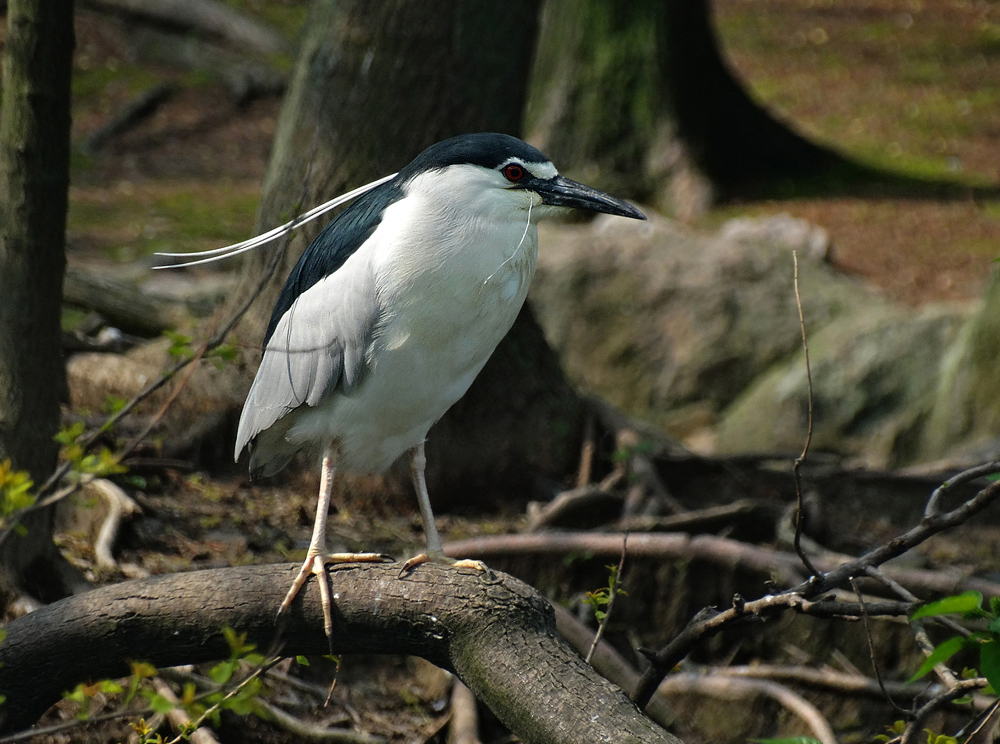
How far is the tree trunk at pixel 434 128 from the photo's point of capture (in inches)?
170

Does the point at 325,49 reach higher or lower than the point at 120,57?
higher

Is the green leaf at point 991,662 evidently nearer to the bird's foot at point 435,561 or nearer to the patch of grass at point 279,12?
the bird's foot at point 435,561

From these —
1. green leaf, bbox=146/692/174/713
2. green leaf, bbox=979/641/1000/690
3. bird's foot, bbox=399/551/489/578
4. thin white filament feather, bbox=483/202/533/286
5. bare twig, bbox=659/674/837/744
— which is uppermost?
thin white filament feather, bbox=483/202/533/286

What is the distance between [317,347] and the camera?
2875mm

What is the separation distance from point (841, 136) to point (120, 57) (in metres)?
8.13

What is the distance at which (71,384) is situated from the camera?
15.8ft

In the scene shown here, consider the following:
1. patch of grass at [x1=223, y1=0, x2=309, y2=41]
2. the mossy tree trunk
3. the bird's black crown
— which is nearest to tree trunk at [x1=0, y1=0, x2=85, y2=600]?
the bird's black crown

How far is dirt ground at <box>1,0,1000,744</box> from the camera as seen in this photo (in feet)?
12.8

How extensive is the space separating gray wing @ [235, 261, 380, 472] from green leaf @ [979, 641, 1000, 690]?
162 cm

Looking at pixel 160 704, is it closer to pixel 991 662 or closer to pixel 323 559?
pixel 323 559

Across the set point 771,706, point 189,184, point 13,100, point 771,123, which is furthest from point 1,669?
point 771,123

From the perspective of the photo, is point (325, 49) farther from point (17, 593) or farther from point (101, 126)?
point (101, 126)

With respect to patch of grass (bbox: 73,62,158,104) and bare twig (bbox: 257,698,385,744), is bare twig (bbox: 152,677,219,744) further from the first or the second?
patch of grass (bbox: 73,62,158,104)

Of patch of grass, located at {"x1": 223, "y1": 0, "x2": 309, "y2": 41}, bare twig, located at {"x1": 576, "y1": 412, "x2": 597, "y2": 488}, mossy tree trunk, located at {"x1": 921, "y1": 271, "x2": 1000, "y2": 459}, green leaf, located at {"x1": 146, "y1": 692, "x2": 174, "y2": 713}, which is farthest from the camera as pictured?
patch of grass, located at {"x1": 223, "y1": 0, "x2": 309, "y2": 41}
